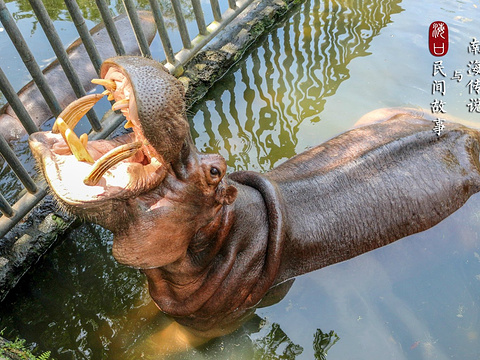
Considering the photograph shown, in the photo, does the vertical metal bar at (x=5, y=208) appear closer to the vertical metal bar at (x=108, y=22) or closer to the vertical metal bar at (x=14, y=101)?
the vertical metal bar at (x=14, y=101)

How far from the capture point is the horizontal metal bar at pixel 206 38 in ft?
17.6

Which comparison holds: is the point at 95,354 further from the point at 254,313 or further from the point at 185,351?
the point at 254,313

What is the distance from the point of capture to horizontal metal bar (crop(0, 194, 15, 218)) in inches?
145

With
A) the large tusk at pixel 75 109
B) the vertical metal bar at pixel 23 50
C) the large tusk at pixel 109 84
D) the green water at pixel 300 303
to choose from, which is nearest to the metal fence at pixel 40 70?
the vertical metal bar at pixel 23 50

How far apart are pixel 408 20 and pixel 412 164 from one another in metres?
3.69

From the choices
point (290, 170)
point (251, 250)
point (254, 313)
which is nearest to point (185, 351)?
point (254, 313)

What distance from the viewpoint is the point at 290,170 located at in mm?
3809

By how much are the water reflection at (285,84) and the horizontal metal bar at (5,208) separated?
6.33ft

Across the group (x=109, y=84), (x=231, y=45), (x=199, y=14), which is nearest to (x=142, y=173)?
(x=109, y=84)

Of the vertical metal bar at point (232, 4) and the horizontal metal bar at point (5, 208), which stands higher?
the vertical metal bar at point (232, 4)

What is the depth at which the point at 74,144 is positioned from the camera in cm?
222

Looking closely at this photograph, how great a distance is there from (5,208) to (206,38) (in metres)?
3.05

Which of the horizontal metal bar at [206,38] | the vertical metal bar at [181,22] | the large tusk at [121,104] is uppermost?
the large tusk at [121,104]

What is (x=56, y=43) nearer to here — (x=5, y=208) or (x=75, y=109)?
(x=5, y=208)
